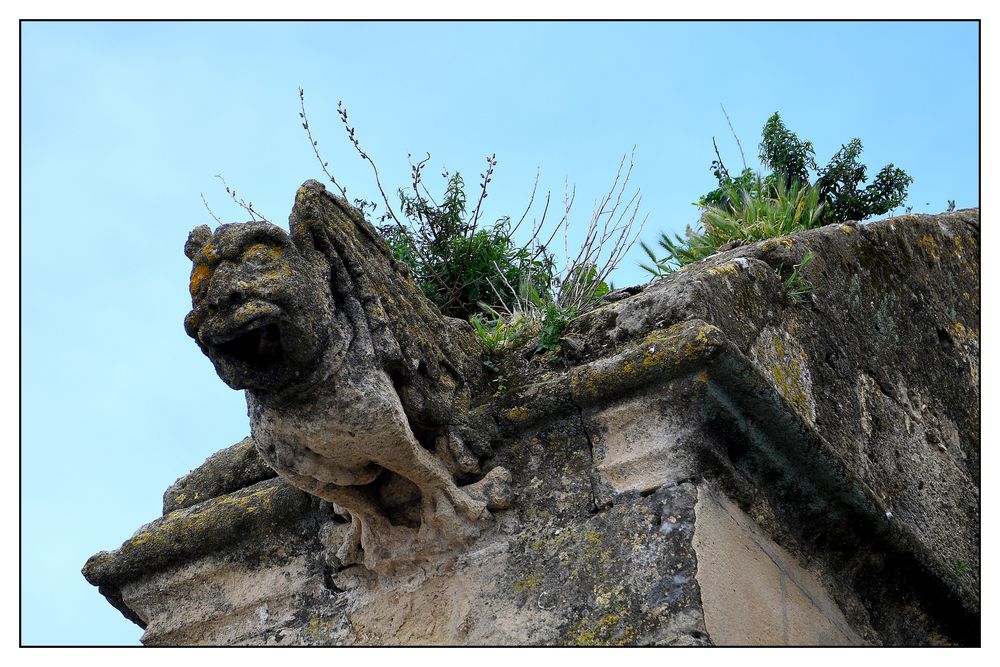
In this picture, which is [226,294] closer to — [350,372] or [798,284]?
[350,372]

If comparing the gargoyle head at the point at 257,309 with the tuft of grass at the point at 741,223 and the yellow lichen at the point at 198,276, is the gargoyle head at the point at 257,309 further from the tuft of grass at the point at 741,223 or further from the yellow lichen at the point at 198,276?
the tuft of grass at the point at 741,223

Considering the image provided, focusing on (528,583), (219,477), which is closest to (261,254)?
(528,583)

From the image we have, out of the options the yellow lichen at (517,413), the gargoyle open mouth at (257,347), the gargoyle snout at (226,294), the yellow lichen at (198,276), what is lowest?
the yellow lichen at (517,413)

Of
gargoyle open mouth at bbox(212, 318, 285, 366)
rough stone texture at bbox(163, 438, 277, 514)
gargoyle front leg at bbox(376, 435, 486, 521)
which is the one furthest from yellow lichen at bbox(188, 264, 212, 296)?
rough stone texture at bbox(163, 438, 277, 514)

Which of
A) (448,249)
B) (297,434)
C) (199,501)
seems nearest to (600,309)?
(297,434)

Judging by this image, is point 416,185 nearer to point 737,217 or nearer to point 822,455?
point 737,217

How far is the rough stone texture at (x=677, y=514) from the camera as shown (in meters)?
3.66

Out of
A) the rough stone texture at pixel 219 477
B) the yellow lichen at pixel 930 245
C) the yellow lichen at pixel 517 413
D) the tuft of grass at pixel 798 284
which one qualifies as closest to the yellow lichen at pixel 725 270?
the tuft of grass at pixel 798 284

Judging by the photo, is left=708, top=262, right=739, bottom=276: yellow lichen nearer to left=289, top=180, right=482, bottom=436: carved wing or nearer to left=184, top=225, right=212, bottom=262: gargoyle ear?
left=289, top=180, right=482, bottom=436: carved wing

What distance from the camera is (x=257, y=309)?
339cm

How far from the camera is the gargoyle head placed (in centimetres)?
341

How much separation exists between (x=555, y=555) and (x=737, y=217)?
213 centimetres

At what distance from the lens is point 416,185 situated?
20.7ft

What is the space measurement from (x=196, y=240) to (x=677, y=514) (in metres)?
1.56
